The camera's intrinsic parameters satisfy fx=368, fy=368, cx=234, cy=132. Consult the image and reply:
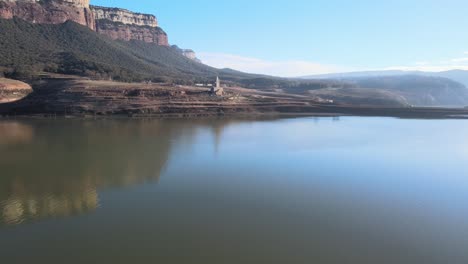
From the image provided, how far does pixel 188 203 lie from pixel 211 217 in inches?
72.1

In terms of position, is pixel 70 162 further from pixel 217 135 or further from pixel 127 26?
pixel 127 26

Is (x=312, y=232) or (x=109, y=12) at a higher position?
(x=109, y=12)

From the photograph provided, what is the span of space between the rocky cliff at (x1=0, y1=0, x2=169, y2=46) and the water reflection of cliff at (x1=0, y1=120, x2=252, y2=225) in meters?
54.0

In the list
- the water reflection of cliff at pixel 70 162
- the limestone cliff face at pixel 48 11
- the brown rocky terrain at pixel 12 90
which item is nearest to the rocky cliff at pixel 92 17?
the limestone cliff face at pixel 48 11

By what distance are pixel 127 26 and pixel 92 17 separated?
15666 millimetres

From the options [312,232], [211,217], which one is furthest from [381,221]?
[211,217]

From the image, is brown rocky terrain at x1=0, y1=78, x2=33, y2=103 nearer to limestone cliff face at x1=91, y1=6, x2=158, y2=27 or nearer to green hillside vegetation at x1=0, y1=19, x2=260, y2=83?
green hillside vegetation at x1=0, y1=19, x2=260, y2=83

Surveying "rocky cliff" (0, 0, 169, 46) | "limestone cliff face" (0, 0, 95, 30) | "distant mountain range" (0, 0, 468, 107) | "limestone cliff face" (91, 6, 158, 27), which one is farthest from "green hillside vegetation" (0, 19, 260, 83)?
"limestone cliff face" (91, 6, 158, 27)

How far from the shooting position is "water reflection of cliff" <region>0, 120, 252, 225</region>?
14656 mm

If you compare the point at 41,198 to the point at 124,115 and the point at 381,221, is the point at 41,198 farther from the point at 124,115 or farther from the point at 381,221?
the point at 124,115

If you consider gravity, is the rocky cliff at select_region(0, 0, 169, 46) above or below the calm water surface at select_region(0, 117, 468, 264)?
above

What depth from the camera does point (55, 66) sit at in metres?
61.3

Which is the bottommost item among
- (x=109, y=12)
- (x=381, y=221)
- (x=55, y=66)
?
(x=381, y=221)

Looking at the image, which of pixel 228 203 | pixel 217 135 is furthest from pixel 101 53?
pixel 228 203
